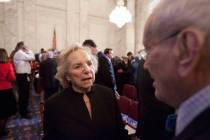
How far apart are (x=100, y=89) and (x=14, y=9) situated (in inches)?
414

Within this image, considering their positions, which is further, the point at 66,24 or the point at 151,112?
the point at 66,24

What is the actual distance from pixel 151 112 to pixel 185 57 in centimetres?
177

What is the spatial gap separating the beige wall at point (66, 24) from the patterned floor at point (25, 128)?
5.35 meters

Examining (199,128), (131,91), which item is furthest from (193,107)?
(131,91)

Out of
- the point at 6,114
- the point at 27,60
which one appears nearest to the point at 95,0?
the point at 27,60

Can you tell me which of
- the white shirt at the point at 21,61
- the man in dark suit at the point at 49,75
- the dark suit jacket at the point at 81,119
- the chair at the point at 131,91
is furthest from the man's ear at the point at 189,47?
the white shirt at the point at 21,61

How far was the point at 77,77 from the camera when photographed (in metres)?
2.61

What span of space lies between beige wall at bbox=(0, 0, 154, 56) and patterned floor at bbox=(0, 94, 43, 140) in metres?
5.35

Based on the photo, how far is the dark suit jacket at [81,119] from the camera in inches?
92.4

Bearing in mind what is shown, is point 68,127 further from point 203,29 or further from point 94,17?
point 94,17

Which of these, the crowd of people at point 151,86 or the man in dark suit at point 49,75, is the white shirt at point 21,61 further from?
the crowd of people at point 151,86

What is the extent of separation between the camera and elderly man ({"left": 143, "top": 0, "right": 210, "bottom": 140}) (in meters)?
0.81

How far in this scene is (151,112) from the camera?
8.39ft

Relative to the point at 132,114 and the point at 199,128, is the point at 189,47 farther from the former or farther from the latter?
the point at 132,114
